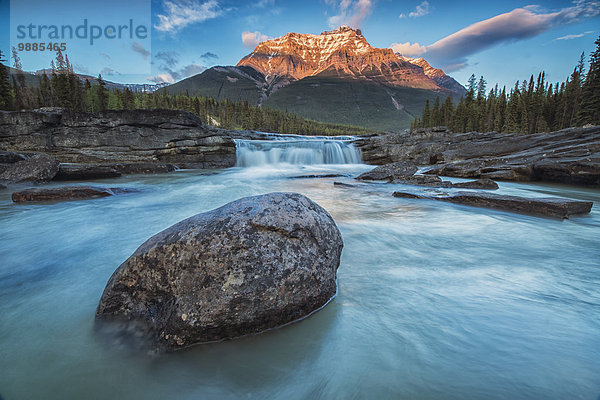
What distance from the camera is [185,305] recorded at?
5.94 ft

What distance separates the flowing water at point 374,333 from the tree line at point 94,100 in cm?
5407

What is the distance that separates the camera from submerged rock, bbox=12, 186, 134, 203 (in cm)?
709

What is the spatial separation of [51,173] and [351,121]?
586 ft

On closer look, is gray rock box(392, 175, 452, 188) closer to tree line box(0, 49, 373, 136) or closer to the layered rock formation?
the layered rock formation

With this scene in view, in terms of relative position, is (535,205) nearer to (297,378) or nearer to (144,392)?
(297,378)

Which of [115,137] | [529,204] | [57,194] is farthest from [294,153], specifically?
[529,204]

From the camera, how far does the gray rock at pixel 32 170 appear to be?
33.4 feet

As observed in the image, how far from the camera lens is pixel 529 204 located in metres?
5.71

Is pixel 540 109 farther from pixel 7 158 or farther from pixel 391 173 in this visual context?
pixel 7 158

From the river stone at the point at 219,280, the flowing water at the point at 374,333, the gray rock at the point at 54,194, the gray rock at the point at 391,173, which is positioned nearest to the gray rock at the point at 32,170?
the gray rock at the point at 54,194

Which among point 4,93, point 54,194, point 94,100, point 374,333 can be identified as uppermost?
point 94,100

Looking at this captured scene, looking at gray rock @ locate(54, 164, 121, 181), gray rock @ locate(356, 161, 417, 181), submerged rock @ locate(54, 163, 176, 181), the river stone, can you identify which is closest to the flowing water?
the river stone

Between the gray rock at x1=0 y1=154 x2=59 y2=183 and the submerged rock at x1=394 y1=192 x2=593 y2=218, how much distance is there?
1510 cm

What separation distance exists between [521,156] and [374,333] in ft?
54.9
